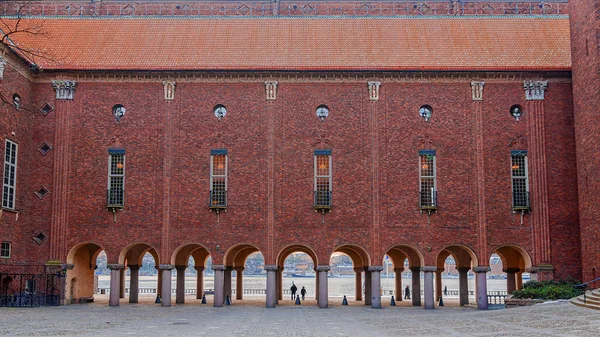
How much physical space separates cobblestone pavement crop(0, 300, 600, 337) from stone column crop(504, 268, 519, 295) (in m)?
10.4

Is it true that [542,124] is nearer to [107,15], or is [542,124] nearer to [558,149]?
[558,149]

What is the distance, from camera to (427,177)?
38.8 m

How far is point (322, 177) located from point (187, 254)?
9.87 meters

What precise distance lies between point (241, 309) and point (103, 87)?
1453 centimetres

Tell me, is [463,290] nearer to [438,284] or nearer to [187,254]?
[438,284]

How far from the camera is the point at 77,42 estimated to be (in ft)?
137

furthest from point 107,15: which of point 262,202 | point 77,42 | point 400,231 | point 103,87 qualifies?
point 400,231

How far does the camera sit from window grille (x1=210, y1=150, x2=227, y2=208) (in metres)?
38.7

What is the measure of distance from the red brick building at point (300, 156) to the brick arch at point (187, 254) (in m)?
0.68

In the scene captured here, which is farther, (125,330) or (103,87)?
(103,87)

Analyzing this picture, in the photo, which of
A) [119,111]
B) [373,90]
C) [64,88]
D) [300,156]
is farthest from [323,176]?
[64,88]

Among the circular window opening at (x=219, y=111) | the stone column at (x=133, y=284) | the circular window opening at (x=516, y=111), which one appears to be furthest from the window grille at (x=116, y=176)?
the circular window opening at (x=516, y=111)

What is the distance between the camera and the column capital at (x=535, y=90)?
128ft

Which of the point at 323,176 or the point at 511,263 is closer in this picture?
the point at 323,176
